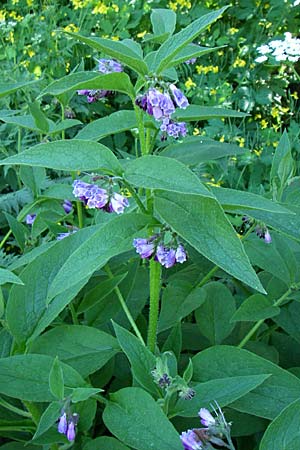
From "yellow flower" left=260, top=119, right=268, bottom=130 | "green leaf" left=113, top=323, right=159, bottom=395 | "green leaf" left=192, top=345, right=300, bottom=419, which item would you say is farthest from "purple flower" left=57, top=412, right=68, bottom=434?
"yellow flower" left=260, top=119, right=268, bottom=130

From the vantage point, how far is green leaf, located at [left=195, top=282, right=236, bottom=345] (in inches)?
50.7

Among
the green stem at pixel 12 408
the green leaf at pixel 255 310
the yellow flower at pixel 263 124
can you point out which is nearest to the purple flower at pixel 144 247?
the green leaf at pixel 255 310

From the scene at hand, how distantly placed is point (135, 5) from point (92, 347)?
12.3 ft

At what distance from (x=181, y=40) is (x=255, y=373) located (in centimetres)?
50

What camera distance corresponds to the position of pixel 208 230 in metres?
0.96

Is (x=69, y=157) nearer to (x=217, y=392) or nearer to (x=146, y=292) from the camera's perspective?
(x=217, y=392)

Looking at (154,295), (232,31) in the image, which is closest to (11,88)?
(154,295)

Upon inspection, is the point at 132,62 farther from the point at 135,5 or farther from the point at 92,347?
the point at 135,5

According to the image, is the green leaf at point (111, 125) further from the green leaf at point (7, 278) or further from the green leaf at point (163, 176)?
the green leaf at point (7, 278)

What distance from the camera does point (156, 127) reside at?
1203mm

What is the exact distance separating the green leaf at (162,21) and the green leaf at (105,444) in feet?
2.26

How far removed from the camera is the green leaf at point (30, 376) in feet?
3.38

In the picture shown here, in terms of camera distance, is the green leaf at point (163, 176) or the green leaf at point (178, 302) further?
the green leaf at point (178, 302)

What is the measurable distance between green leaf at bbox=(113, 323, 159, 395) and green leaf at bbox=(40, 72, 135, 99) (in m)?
0.35
